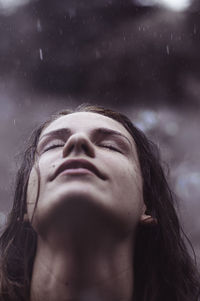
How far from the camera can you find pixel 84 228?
2.87m

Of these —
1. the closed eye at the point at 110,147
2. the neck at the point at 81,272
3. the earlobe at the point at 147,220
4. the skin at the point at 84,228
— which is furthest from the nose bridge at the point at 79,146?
the earlobe at the point at 147,220

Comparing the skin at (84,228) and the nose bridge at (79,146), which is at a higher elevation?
the nose bridge at (79,146)

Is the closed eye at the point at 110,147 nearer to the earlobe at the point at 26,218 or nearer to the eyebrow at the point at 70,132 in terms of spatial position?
the eyebrow at the point at 70,132

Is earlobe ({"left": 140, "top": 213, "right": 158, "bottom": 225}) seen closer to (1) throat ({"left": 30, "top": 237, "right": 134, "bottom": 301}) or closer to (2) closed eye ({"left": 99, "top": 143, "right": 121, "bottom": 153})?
(1) throat ({"left": 30, "top": 237, "right": 134, "bottom": 301})

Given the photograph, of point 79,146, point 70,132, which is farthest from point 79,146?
point 70,132

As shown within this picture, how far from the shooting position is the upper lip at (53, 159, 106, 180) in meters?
2.97

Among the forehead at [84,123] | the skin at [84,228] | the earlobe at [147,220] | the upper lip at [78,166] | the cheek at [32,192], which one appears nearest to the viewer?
the skin at [84,228]

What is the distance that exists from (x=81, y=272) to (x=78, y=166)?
0.80 meters

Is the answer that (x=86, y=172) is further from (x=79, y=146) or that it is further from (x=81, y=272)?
(x=81, y=272)

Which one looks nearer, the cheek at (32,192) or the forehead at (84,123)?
the cheek at (32,192)

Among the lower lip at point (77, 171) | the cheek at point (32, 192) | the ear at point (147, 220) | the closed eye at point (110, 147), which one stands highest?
the closed eye at point (110, 147)

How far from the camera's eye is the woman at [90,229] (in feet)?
9.29

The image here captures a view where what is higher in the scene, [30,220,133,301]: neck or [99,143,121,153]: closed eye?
[99,143,121,153]: closed eye

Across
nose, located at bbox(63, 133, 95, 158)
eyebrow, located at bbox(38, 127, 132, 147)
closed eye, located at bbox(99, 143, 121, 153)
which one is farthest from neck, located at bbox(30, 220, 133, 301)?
eyebrow, located at bbox(38, 127, 132, 147)
